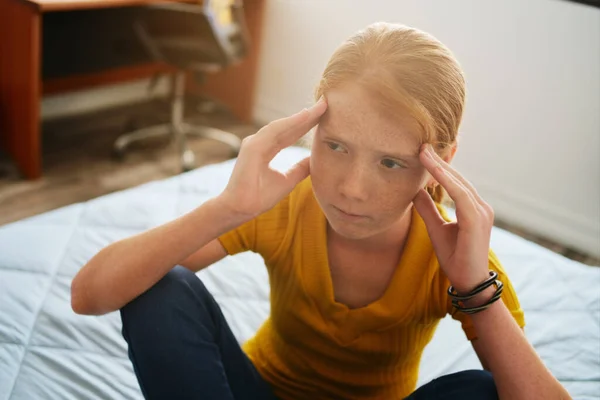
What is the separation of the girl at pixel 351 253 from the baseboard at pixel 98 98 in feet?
8.03

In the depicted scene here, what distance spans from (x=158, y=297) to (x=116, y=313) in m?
0.48

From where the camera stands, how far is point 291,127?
0.92 metres

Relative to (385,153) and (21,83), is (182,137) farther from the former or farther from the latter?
(385,153)

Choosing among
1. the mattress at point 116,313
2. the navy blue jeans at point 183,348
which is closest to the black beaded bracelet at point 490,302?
the navy blue jeans at point 183,348

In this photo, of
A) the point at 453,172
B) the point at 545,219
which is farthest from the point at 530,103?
the point at 453,172

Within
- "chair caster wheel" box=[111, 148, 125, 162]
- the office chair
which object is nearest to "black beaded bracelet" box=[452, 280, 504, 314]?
the office chair

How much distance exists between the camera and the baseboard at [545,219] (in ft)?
8.87

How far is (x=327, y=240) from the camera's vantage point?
109 cm

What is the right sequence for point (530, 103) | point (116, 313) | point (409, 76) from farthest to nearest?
point (530, 103), point (116, 313), point (409, 76)

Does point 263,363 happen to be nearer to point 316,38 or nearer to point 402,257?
point 402,257

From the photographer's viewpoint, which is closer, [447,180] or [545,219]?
[447,180]

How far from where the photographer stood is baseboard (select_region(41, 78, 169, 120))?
3186 millimetres

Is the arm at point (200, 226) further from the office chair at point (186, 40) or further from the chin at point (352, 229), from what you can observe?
the office chair at point (186, 40)

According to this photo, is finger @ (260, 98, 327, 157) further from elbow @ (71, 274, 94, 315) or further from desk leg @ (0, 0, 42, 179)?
desk leg @ (0, 0, 42, 179)
